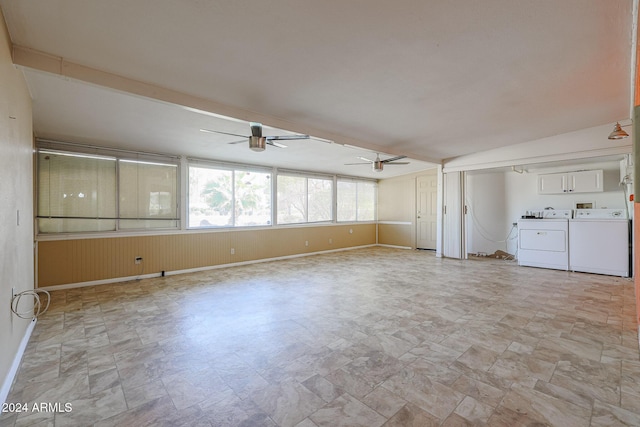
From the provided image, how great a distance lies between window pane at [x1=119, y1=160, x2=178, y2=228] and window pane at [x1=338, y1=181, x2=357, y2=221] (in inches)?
191

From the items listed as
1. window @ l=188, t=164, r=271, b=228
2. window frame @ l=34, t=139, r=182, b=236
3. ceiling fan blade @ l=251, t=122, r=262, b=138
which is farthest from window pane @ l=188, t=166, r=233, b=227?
ceiling fan blade @ l=251, t=122, r=262, b=138

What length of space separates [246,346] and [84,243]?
13.0ft

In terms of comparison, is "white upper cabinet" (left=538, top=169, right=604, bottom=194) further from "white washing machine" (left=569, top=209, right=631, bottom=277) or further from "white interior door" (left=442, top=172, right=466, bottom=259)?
"white interior door" (left=442, top=172, right=466, bottom=259)

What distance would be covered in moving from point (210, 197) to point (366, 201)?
542 centimetres

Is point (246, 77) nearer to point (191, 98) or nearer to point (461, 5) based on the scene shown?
point (191, 98)

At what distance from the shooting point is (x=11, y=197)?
2178 mm

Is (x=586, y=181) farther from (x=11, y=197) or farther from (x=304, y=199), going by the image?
(x=11, y=197)

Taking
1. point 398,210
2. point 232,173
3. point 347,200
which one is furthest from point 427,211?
point 232,173

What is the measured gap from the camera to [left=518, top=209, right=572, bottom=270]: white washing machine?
553cm

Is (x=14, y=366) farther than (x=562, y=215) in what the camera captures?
No

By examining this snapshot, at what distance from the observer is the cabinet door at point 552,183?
6078mm

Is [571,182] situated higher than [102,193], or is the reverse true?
[571,182]

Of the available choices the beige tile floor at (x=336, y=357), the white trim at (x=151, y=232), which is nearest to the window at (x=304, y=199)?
the white trim at (x=151, y=232)

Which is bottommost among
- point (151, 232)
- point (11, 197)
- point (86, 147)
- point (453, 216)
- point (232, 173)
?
point (151, 232)
